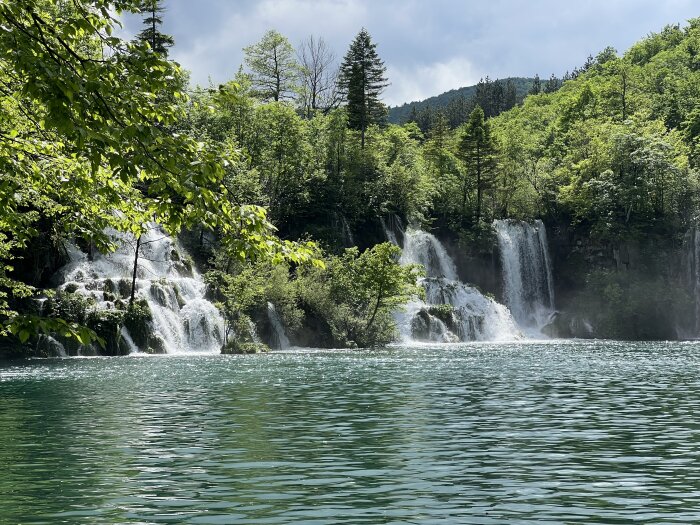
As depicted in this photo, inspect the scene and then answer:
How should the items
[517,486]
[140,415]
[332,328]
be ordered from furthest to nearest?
[332,328] < [140,415] < [517,486]

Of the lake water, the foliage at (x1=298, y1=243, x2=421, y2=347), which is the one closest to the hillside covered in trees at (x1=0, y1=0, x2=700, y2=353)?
the foliage at (x1=298, y1=243, x2=421, y2=347)

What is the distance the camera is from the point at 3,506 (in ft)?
32.2

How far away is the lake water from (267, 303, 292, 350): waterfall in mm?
25481

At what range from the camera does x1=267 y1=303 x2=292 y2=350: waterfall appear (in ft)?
181

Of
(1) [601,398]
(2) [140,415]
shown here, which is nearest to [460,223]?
(1) [601,398]

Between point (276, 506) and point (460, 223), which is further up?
point (460, 223)

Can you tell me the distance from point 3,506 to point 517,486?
23.0ft

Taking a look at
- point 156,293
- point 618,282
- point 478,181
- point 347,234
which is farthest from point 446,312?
point 156,293

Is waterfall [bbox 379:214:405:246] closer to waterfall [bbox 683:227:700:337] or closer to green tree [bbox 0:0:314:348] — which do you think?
waterfall [bbox 683:227:700:337]

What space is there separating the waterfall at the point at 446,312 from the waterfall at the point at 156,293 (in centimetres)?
1642

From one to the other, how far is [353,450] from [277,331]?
41.7 m

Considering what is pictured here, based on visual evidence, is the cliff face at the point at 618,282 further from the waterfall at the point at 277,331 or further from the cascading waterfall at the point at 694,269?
the waterfall at the point at 277,331

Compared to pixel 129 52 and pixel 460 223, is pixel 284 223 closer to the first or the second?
pixel 460 223

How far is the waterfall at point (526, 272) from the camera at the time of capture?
73.6m
